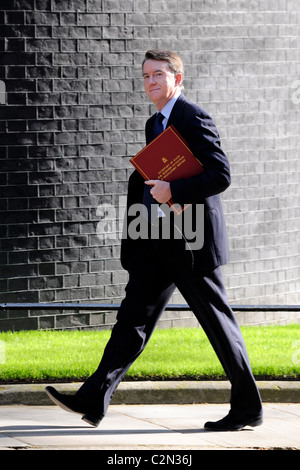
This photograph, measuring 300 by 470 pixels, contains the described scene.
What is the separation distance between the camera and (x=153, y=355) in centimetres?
859

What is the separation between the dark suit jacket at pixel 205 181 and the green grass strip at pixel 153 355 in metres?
1.78

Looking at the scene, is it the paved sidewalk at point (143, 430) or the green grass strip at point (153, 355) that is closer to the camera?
the paved sidewalk at point (143, 430)

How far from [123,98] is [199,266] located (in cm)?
458

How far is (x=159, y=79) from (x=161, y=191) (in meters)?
0.64

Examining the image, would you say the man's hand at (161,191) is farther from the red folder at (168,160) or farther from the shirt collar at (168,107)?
the shirt collar at (168,107)

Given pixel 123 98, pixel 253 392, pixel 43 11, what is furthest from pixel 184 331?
pixel 253 392

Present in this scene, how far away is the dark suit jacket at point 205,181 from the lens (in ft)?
19.5

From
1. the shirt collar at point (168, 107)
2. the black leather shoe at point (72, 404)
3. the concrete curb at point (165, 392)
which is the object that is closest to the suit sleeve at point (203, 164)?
the shirt collar at point (168, 107)

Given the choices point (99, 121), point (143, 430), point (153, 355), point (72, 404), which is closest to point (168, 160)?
point (72, 404)

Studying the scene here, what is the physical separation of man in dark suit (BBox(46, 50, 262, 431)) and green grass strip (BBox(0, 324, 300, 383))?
1.50m

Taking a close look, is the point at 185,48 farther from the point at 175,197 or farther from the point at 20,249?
the point at 175,197

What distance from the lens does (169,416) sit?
677cm

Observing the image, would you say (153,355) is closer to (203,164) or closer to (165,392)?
(165,392)

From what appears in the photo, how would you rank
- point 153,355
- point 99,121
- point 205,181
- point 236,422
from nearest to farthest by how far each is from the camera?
point 205,181 → point 236,422 → point 153,355 → point 99,121
